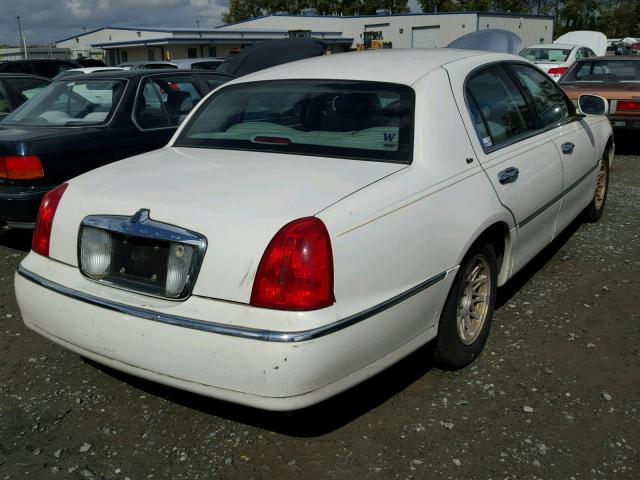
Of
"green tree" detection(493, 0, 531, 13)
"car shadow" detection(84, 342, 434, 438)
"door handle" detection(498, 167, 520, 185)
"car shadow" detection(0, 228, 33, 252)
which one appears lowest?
"car shadow" detection(0, 228, 33, 252)

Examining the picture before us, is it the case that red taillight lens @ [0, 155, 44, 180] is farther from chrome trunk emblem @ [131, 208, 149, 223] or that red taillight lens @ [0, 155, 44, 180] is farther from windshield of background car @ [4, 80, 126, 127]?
chrome trunk emblem @ [131, 208, 149, 223]

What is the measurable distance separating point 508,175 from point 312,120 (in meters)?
1.07

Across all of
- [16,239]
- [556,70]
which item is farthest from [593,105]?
[556,70]

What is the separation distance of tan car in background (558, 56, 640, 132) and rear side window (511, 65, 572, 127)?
14.5ft

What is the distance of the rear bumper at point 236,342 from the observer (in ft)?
7.76

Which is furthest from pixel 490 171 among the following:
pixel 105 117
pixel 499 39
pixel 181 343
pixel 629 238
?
pixel 499 39

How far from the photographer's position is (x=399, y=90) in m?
3.30

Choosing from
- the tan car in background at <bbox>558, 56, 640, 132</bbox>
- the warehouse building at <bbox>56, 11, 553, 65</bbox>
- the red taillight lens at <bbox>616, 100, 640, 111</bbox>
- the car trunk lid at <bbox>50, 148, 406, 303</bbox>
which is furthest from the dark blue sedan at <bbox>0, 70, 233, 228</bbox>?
the warehouse building at <bbox>56, 11, 553, 65</bbox>

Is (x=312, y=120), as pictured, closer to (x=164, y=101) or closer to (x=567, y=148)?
(x=567, y=148)

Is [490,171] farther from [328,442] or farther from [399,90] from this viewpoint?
[328,442]

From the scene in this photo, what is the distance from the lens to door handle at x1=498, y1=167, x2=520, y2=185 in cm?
341

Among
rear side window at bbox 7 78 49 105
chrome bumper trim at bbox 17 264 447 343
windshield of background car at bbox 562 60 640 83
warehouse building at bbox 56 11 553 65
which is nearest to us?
chrome bumper trim at bbox 17 264 447 343

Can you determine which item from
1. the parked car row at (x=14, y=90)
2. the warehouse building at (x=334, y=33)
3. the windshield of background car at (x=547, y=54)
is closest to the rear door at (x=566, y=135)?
the parked car row at (x=14, y=90)

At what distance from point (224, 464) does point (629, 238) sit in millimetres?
4277
